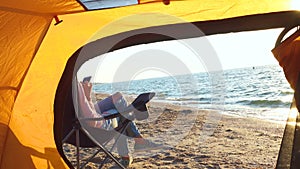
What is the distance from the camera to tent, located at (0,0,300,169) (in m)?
1.82

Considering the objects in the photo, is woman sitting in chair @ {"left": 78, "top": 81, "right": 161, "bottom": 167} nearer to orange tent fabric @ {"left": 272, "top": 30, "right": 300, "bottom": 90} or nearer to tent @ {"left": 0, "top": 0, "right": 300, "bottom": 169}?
tent @ {"left": 0, "top": 0, "right": 300, "bottom": 169}

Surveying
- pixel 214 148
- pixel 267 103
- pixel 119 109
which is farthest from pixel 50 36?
pixel 267 103

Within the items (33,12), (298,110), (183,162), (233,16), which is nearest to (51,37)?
(33,12)

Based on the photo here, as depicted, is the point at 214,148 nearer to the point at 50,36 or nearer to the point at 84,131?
the point at 84,131

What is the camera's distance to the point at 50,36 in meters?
2.08

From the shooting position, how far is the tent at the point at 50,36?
71.6 inches

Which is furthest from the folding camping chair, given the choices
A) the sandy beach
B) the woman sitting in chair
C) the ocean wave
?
the ocean wave

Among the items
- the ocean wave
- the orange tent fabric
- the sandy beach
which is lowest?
the ocean wave

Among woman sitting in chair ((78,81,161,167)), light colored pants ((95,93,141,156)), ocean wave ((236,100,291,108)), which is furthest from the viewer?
ocean wave ((236,100,291,108))

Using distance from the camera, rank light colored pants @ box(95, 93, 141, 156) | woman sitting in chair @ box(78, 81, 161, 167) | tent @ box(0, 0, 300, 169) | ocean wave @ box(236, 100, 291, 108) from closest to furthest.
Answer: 1. tent @ box(0, 0, 300, 169)
2. woman sitting in chair @ box(78, 81, 161, 167)
3. light colored pants @ box(95, 93, 141, 156)
4. ocean wave @ box(236, 100, 291, 108)

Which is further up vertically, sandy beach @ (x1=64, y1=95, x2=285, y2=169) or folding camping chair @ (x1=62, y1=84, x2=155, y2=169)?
folding camping chair @ (x1=62, y1=84, x2=155, y2=169)

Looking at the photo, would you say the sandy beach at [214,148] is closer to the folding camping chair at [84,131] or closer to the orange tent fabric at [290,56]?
the folding camping chair at [84,131]

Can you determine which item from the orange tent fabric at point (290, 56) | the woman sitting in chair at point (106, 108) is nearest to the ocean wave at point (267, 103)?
the woman sitting in chair at point (106, 108)

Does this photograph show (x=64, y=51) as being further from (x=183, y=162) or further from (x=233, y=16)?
(x=183, y=162)
